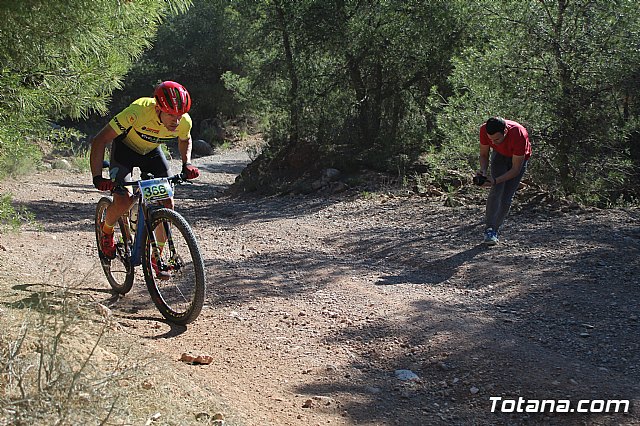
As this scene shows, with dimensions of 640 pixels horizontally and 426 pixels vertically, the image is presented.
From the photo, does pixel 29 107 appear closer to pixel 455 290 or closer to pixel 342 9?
pixel 455 290

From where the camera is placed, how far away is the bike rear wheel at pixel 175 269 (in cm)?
526

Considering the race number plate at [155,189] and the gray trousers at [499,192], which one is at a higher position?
the race number plate at [155,189]

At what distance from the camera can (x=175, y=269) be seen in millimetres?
5504

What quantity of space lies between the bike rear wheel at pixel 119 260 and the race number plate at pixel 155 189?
0.79 m

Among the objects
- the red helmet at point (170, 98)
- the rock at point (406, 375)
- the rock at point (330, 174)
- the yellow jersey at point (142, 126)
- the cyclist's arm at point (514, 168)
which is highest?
the red helmet at point (170, 98)

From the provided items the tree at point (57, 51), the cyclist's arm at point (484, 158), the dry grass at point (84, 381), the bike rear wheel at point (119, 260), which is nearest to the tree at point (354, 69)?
the cyclist's arm at point (484, 158)

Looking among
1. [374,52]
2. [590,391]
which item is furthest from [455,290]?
[374,52]

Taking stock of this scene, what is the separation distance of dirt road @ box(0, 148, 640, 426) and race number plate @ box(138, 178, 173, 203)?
40.4 inches

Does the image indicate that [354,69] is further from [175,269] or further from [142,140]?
[175,269]

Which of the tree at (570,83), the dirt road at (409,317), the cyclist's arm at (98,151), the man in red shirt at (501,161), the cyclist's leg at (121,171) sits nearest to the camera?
the dirt road at (409,317)

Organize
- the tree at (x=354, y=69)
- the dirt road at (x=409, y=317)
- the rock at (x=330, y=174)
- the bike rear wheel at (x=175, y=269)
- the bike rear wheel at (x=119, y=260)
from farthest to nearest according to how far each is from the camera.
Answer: the rock at (x=330, y=174)
the tree at (x=354, y=69)
the bike rear wheel at (x=119, y=260)
the bike rear wheel at (x=175, y=269)
the dirt road at (x=409, y=317)

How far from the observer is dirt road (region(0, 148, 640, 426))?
13.7 ft

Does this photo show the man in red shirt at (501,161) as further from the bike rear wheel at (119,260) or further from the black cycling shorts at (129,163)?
the bike rear wheel at (119,260)

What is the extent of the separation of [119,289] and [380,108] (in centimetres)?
1063
